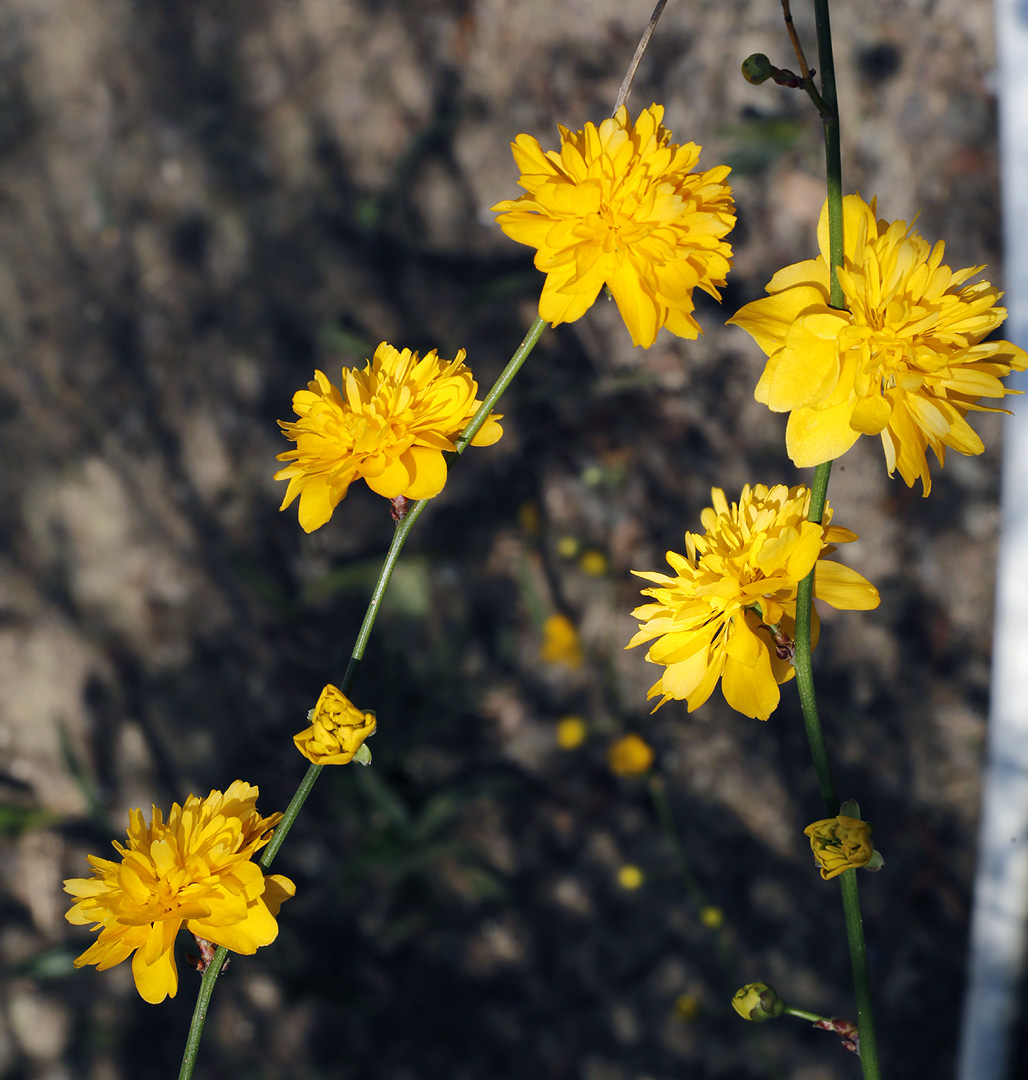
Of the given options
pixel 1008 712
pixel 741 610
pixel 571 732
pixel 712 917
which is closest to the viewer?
pixel 741 610

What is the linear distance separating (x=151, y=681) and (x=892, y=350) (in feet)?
4.91

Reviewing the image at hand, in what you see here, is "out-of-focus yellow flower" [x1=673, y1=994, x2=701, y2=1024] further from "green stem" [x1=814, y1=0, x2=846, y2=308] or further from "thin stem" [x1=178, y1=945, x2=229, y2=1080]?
"green stem" [x1=814, y1=0, x2=846, y2=308]

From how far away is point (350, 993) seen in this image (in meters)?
1.48

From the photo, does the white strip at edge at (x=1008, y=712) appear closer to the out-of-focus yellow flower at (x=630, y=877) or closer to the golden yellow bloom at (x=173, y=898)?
the out-of-focus yellow flower at (x=630, y=877)

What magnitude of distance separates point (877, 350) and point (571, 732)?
3.62 feet

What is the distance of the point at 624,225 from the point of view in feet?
1.71

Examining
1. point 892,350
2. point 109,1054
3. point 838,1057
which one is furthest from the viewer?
point 109,1054

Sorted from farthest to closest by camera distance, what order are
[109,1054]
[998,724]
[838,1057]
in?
[109,1054] → [838,1057] → [998,724]

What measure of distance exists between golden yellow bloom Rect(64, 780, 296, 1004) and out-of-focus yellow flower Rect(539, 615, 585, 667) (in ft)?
3.07

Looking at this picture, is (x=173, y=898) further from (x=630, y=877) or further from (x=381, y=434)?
(x=630, y=877)

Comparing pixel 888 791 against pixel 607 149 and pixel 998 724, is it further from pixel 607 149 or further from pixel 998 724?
pixel 607 149

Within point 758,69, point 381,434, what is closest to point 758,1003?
point 381,434

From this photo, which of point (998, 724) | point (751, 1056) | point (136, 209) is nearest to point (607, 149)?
point (998, 724)

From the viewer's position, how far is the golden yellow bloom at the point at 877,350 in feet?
1.58
